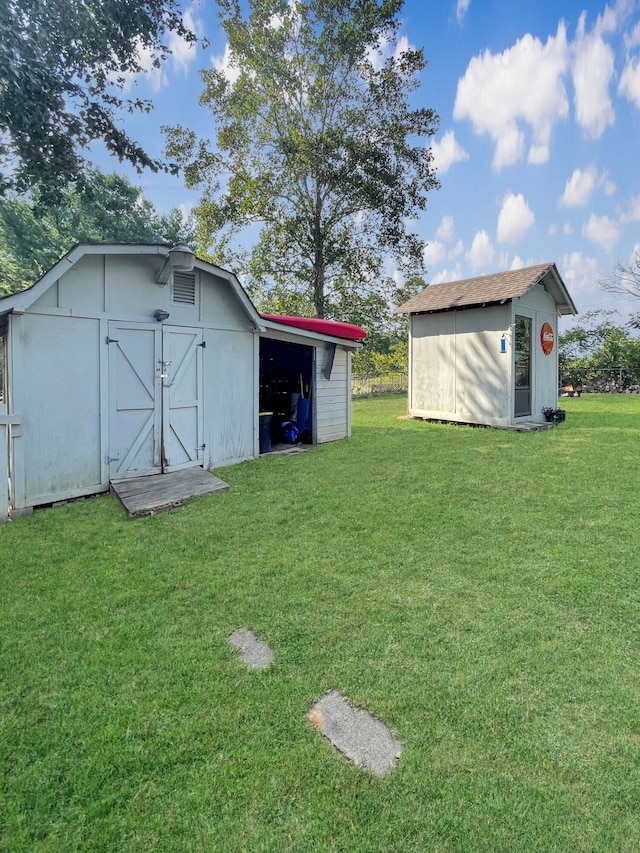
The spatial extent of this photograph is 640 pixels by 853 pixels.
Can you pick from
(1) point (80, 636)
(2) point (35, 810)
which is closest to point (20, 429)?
(1) point (80, 636)

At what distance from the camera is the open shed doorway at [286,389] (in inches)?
358

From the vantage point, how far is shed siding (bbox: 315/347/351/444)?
351 inches

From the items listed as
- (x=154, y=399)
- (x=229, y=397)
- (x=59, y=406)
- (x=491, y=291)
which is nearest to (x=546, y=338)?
(x=491, y=291)

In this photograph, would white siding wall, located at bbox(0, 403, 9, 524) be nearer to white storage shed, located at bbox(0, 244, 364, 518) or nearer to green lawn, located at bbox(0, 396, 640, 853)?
white storage shed, located at bbox(0, 244, 364, 518)

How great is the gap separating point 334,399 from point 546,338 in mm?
6484

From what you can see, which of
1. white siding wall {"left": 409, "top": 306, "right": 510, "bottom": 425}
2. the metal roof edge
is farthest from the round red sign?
the metal roof edge

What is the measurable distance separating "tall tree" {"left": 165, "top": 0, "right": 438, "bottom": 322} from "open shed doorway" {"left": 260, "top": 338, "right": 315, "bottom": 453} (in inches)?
263

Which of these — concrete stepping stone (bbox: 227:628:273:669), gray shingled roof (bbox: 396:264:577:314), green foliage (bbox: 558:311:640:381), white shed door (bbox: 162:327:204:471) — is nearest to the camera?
concrete stepping stone (bbox: 227:628:273:669)

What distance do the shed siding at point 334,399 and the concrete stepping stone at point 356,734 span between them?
707 centimetres

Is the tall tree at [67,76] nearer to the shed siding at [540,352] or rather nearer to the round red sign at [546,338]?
the shed siding at [540,352]

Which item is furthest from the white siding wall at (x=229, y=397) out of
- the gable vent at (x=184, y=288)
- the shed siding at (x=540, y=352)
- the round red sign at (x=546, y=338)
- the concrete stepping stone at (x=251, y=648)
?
the round red sign at (x=546, y=338)

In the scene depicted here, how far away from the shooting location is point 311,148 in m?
14.8

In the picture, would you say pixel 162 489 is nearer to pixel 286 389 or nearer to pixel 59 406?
pixel 59 406

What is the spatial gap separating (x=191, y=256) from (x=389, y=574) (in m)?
4.73
